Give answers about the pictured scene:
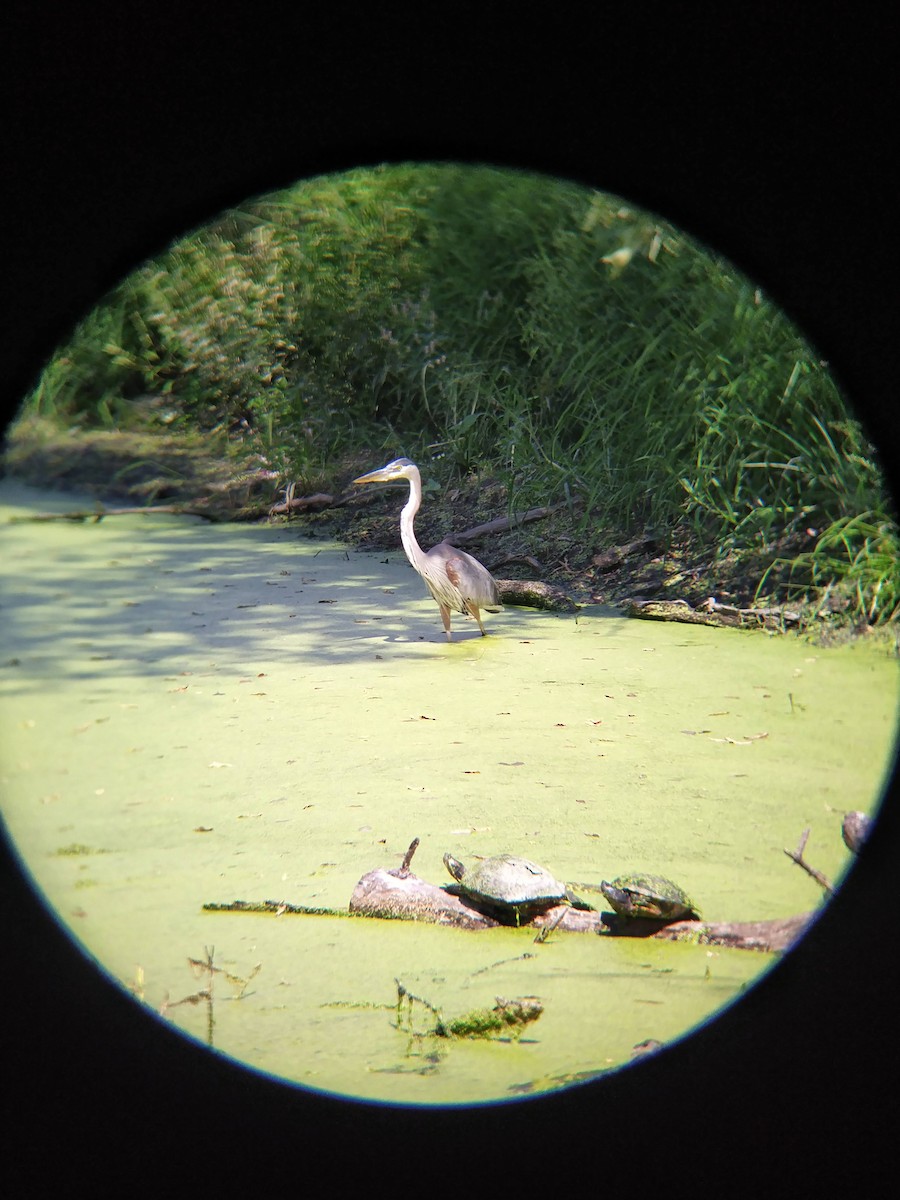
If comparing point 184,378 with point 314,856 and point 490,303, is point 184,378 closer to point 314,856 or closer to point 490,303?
point 490,303

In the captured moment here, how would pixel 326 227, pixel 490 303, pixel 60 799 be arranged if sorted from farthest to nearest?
pixel 490 303 → pixel 326 227 → pixel 60 799

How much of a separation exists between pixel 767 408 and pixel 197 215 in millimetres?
1542

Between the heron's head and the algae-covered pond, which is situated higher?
the heron's head

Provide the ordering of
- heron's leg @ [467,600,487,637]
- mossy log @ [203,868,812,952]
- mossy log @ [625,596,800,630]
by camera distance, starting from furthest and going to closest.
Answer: heron's leg @ [467,600,487,637] → mossy log @ [625,596,800,630] → mossy log @ [203,868,812,952]

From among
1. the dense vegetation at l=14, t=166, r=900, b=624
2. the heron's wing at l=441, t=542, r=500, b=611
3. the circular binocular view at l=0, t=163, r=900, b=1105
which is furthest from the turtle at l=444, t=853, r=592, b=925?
the heron's wing at l=441, t=542, r=500, b=611

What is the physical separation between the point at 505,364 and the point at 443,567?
21.6 inches

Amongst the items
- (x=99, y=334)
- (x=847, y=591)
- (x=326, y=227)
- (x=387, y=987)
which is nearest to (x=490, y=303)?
(x=326, y=227)

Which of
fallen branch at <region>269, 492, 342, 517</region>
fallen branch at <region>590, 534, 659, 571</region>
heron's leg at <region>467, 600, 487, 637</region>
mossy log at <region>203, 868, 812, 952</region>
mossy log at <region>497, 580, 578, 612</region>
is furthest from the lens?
fallen branch at <region>269, 492, 342, 517</region>

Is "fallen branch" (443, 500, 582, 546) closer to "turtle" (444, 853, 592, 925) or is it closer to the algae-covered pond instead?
the algae-covered pond

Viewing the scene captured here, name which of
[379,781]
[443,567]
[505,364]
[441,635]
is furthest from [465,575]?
[379,781]

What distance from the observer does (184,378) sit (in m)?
3.20

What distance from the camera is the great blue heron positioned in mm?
2881

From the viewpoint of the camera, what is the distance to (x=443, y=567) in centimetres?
289

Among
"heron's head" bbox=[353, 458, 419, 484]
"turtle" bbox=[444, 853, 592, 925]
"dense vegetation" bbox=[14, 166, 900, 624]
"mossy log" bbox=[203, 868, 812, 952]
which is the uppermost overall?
"dense vegetation" bbox=[14, 166, 900, 624]
